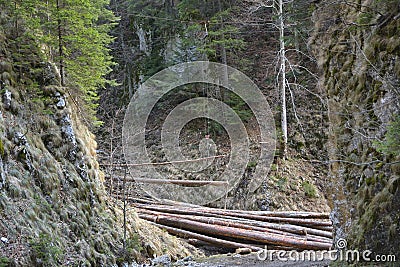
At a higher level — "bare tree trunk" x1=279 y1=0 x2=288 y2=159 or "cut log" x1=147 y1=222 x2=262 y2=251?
"bare tree trunk" x1=279 y1=0 x2=288 y2=159

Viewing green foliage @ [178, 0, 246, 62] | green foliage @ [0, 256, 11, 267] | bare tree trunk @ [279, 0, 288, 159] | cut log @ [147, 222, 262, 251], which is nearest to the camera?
green foliage @ [0, 256, 11, 267]

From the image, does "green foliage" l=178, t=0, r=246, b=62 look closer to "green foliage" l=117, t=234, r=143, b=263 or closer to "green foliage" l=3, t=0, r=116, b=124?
"green foliage" l=3, t=0, r=116, b=124

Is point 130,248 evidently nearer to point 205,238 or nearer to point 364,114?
point 205,238

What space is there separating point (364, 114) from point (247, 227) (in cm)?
596

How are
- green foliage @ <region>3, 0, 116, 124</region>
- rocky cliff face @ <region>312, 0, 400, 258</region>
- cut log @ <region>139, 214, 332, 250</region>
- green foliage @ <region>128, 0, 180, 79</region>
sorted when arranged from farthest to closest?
green foliage @ <region>128, 0, 180, 79</region> < cut log @ <region>139, 214, 332, 250</region> < green foliage @ <region>3, 0, 116, 124</region> < rocky cliff face @ <region>312, 0, 400, 258</region>

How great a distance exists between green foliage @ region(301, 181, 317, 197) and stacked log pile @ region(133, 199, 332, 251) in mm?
2671

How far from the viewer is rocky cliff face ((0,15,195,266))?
5859mm

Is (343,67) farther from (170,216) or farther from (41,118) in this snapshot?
(170,216)

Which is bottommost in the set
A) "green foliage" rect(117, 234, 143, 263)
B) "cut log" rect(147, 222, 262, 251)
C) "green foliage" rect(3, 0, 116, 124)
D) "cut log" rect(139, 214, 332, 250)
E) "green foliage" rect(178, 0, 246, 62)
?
"cut log" rect(147, 222, 262, 251)

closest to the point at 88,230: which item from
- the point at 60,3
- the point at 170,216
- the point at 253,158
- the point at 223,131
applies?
the point at 170,216

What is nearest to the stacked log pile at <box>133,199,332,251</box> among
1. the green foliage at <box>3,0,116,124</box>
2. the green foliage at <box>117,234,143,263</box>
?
the green foliage at <box>117,234,143,263</box>

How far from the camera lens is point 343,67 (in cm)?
616

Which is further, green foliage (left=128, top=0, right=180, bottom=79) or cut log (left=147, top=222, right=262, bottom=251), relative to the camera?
green foliage (left=128, top=0, right=180, bottom=79)

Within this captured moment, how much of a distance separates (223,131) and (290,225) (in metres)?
7.41
